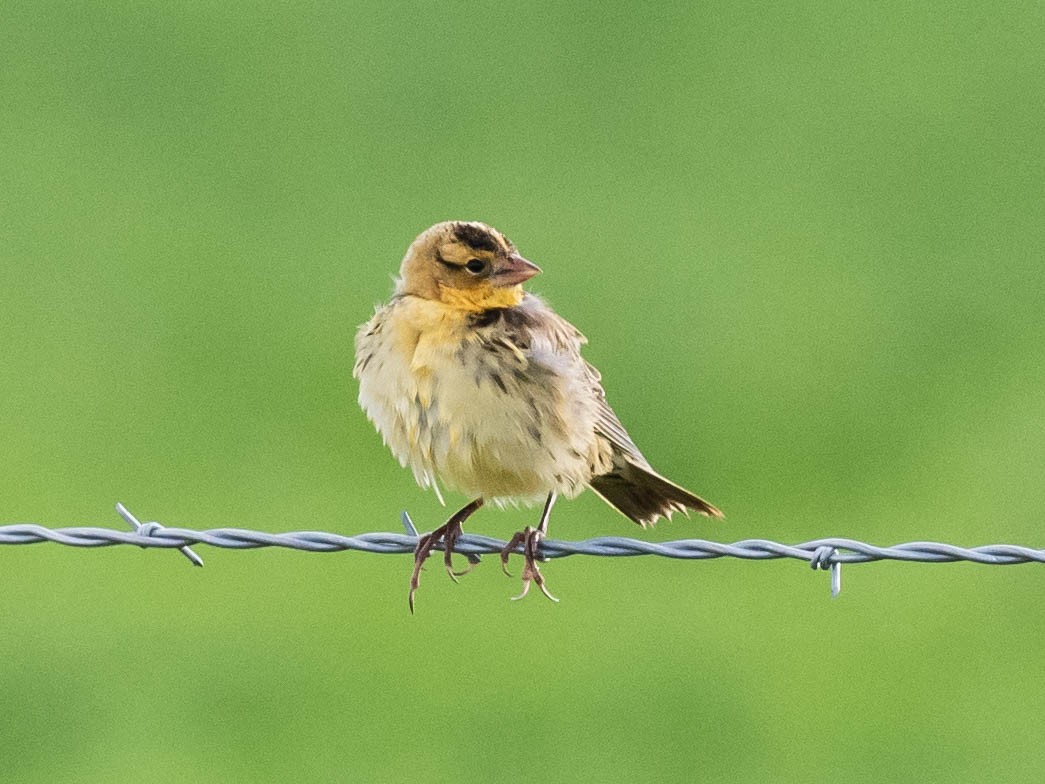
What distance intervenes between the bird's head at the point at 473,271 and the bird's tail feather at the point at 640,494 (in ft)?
2.76

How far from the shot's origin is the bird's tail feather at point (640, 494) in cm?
758

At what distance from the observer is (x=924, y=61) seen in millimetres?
15250

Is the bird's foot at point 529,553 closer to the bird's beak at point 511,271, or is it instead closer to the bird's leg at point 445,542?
the bird's leg at point 445,542

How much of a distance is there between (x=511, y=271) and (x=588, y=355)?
16.8 feet

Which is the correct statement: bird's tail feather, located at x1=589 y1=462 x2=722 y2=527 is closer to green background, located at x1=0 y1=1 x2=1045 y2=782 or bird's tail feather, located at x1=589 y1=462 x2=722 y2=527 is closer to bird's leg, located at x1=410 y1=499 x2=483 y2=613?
bird's leg, located at x1=410 y1=499 x2=483 y2=613

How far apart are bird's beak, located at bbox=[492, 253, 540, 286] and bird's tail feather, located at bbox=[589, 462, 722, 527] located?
2.87 ft

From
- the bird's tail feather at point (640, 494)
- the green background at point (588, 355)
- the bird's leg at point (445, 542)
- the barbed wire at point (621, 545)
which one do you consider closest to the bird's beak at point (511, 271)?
the bird's leg at point (445, 542)

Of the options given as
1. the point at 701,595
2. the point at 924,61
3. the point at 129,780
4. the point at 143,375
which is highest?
the point at 924,61

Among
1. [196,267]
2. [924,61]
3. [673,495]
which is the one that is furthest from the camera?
[924,61]

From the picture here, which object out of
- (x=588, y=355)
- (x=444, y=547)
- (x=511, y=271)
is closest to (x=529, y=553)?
(x=444, y=547)

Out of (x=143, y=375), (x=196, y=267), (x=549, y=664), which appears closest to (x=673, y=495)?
(x=549, y=664)

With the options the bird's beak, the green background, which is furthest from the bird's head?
the green background

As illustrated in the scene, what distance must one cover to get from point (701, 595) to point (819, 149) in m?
4.73

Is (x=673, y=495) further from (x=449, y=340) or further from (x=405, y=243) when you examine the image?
(x=405, y=243)
